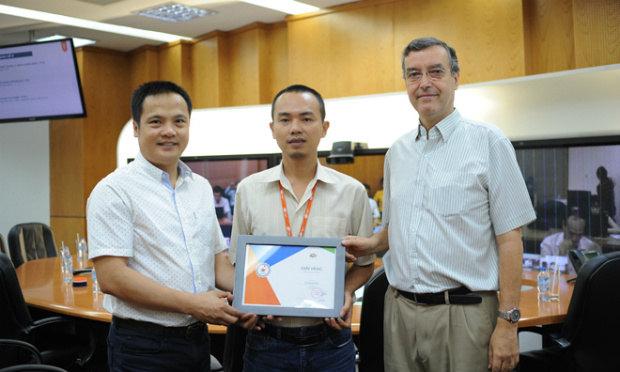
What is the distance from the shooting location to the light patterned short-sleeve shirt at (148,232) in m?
1.96

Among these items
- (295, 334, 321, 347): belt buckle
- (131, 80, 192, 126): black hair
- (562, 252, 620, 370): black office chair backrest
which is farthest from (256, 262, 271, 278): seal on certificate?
(562, 252, 620, 370): black office chair backrest

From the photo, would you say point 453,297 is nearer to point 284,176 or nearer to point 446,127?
point 446,127

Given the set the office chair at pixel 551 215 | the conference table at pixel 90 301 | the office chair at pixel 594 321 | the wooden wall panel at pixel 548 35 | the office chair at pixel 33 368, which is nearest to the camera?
the office chair at pixel 33 368

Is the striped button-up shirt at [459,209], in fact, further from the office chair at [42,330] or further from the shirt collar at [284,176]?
the office chair at [42,330]

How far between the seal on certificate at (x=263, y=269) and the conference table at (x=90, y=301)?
0.94 metres

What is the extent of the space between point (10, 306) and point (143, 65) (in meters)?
6.15

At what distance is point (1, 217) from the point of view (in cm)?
865

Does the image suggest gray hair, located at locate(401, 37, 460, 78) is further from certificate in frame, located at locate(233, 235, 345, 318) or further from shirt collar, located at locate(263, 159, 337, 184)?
certificate in frame, located at locate(233, 235, 345, 318)

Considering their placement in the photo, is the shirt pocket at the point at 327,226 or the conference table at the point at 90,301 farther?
the conference table at the point at 90,301

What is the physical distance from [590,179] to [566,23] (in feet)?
5.76

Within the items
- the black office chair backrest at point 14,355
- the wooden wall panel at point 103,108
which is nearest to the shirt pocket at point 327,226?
the black office chair backrest at point 14,355

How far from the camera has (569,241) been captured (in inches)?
173

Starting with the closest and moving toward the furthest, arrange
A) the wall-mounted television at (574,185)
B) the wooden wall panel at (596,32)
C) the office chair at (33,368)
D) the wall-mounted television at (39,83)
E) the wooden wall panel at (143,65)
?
the office chair at (33,368)
the wall-mounted television at (574,185)
the wooden wall panel at (596,32)
the wall-mounted television at (39,83)
the wooden wall panel at (143,65)

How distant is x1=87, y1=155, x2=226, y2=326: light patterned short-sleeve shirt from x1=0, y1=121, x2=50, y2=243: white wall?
24.3 feet
